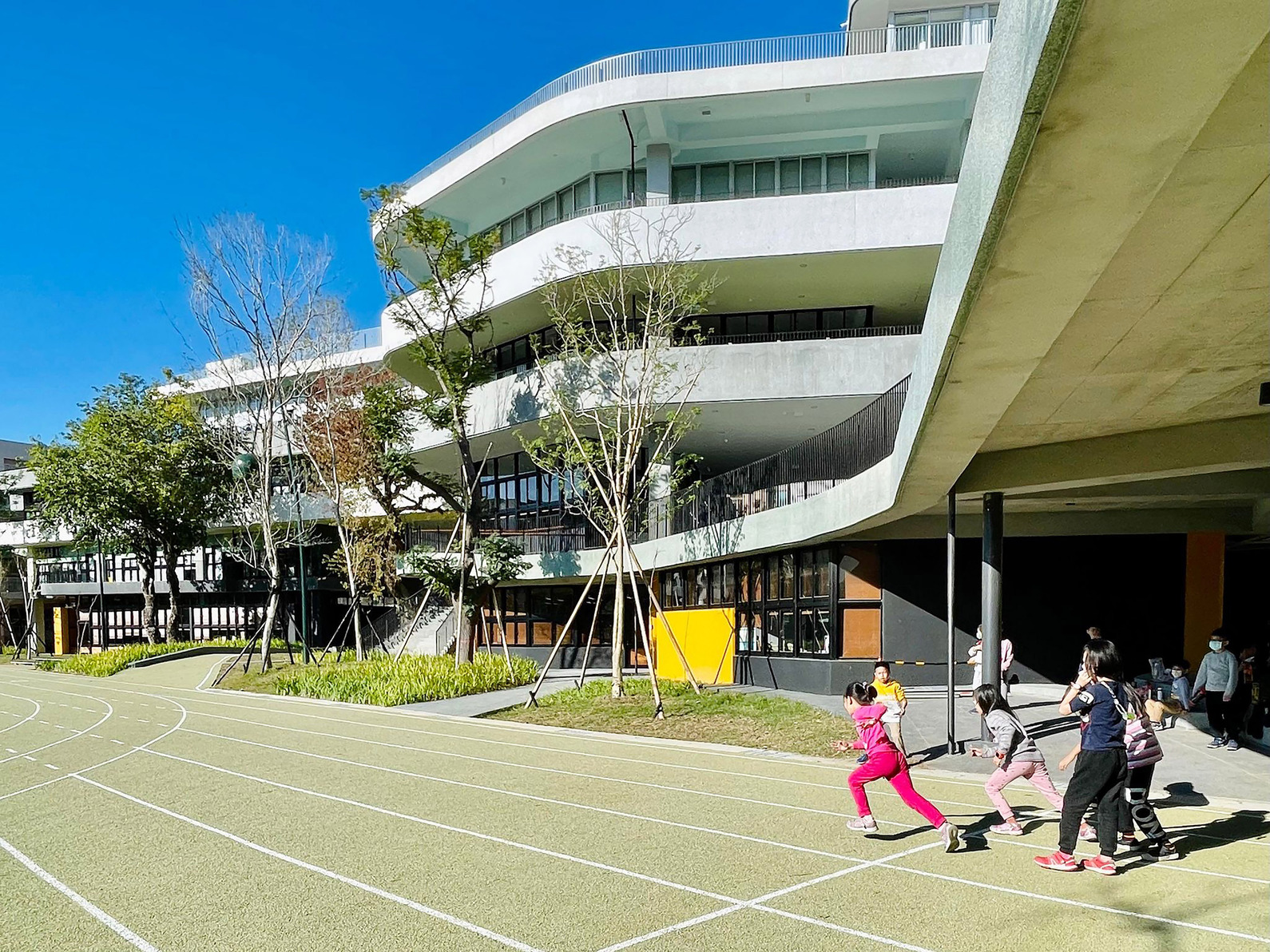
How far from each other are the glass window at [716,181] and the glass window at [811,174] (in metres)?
2.36

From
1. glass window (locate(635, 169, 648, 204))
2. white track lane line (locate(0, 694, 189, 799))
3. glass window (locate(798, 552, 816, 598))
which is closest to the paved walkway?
glass window (locate(798, 552, 816, 598))

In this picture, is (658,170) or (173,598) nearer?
(658,170)

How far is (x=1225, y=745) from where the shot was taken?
13.3 meters

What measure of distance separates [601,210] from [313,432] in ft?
58.0

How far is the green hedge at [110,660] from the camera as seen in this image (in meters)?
40.1

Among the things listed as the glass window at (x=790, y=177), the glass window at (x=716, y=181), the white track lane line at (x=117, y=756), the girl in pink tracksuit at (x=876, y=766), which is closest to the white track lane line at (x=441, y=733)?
the white track lane line at (x=117, y=756)

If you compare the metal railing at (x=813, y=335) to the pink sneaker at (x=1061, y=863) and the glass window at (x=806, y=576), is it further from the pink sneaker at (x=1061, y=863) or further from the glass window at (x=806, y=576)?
the pink sneaker at (x=1061, y=863)

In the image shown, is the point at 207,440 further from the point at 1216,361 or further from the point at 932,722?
the point at 1216,361

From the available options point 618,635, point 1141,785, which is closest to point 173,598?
point 618,635

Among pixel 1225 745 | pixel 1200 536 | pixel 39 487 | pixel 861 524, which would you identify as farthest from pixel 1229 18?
pixel 39 487

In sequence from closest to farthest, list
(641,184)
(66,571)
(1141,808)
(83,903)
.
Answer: (83,903) < (1141,808) < (641,184) < (66,571)

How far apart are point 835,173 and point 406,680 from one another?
65.2 feet

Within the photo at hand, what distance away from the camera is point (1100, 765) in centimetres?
730

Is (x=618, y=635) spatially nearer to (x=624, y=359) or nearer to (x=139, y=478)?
(x=624, y=359)
